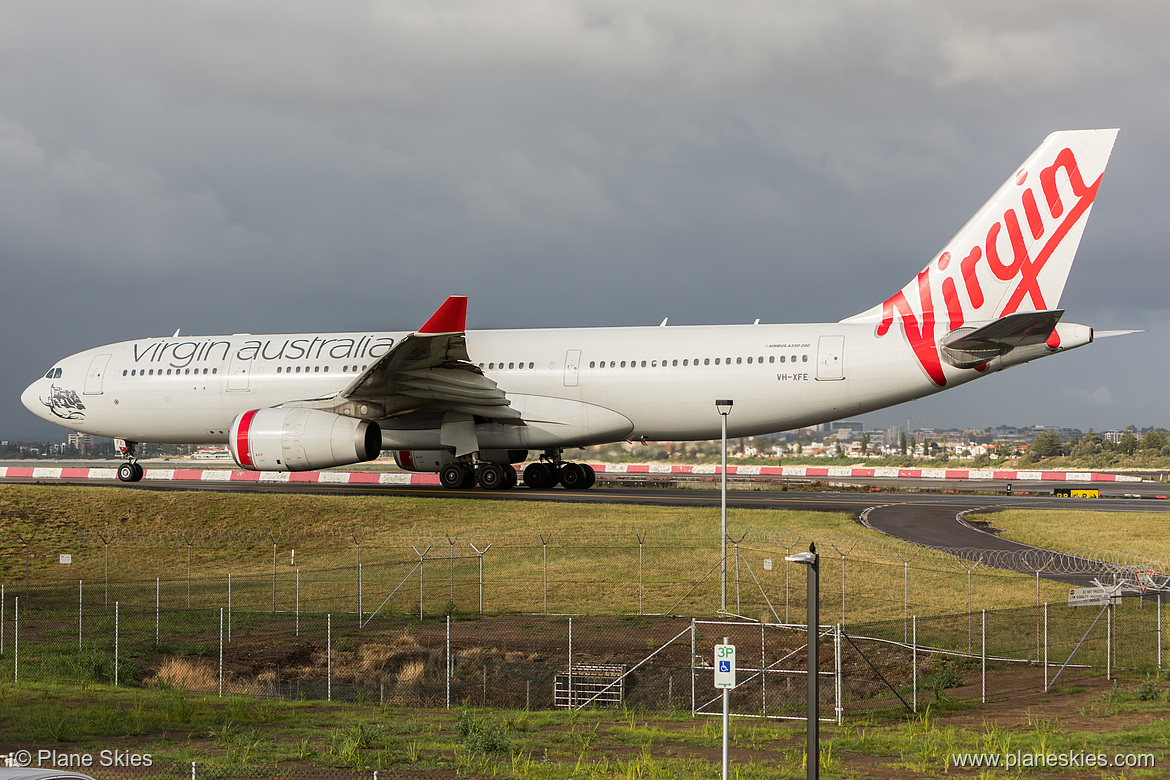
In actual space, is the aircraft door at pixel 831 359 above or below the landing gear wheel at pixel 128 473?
above

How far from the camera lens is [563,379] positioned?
105 ft

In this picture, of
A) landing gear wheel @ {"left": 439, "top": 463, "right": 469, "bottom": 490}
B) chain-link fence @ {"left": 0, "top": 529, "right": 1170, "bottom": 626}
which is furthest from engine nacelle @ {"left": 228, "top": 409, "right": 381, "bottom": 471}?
landing gear wheel @ {"left": 439, "top": 463, "right": 469, "bottom": 490}

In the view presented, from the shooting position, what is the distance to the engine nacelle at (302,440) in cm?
2922

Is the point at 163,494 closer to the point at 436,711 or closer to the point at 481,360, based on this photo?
the point at 481,360

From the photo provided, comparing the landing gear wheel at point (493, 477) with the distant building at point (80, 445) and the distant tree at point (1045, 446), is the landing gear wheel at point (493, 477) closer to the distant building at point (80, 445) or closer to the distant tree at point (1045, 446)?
the distant tree at point (1045, 446)

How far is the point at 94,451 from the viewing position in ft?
427

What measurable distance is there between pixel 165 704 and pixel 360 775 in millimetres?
5388

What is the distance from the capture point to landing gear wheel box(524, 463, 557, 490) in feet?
120

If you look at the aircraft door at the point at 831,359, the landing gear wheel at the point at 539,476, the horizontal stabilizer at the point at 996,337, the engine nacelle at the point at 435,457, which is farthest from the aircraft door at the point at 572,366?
the horizontal stabilizer at the point at 996,337

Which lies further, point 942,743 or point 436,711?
point 436,711

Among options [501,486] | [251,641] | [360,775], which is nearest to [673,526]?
[501,486]

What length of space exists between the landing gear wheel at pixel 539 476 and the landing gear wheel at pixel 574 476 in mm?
496

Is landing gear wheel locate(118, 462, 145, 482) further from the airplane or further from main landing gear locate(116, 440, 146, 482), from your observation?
the airplane

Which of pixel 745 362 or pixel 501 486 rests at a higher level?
pixel 745 362
